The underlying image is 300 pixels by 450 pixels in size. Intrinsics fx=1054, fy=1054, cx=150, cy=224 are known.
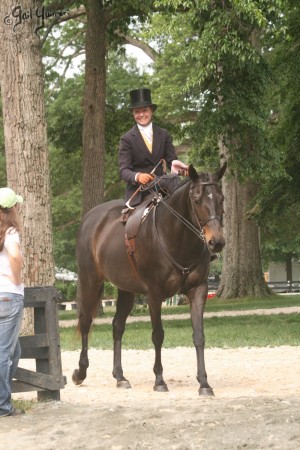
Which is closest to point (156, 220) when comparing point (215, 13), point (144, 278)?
point (144, 278)

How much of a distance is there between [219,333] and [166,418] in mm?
12011

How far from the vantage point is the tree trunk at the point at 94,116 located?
26.0 meters

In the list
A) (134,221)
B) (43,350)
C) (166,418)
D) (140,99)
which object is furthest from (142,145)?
(166,418)

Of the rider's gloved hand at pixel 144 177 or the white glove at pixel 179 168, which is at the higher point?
the white glove at pixel 179 168

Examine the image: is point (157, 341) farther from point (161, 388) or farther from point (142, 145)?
point (142, 145)

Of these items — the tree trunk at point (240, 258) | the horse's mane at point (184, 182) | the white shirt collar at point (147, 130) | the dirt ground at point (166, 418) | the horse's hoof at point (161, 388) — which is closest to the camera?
the dirt ground at point (166, 418)

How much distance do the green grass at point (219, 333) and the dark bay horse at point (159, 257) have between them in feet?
2.73

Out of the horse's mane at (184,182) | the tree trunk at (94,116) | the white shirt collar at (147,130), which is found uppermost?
the tree trunk at (94,116)

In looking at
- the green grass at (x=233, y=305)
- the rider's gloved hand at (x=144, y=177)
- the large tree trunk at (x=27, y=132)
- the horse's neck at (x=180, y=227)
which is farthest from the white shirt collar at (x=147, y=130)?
the green grass at (x=233, y=305)

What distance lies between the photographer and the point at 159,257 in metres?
11.6

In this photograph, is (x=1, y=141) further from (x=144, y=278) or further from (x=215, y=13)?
(x=144, y=278)

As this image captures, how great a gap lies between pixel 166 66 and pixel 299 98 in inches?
804

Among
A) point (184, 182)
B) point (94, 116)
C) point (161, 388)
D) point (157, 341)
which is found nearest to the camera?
point (184, 182)

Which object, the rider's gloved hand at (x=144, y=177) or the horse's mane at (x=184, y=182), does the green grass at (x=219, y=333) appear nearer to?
the rider's gloved hand at (x=144, y=177)
